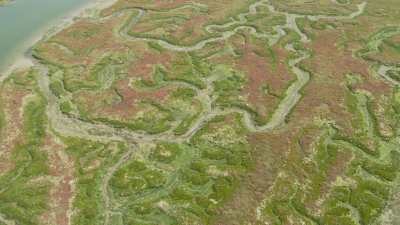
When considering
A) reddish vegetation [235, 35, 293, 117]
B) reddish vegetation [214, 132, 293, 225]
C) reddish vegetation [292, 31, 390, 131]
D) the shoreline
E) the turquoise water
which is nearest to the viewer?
reddish vegetation [214, 132, 293, 225]

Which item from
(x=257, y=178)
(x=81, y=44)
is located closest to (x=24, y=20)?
(x=81, y=44)

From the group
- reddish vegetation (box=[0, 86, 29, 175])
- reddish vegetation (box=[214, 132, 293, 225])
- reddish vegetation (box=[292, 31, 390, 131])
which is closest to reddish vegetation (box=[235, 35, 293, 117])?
reddish vegetation (box=[292, 31, 390, 131])

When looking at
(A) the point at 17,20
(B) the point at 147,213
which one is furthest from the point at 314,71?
(A) the point at 17,20

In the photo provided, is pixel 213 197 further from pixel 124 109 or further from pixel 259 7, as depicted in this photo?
pixel 259 7

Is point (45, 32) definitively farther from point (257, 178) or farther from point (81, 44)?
point (257, 178)

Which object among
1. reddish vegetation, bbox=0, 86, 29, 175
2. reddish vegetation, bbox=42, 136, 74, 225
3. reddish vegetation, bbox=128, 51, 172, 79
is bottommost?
reddish vegetation, bbox=128, 51, 172, 79

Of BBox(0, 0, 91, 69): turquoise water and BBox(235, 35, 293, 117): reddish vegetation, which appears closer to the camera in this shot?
BBox(235, 35, 293, 117): reddish vegetation

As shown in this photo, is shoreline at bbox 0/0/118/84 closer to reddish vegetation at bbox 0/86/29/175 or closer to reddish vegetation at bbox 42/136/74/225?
reddish vegetation at bbox 0/86/29/175
